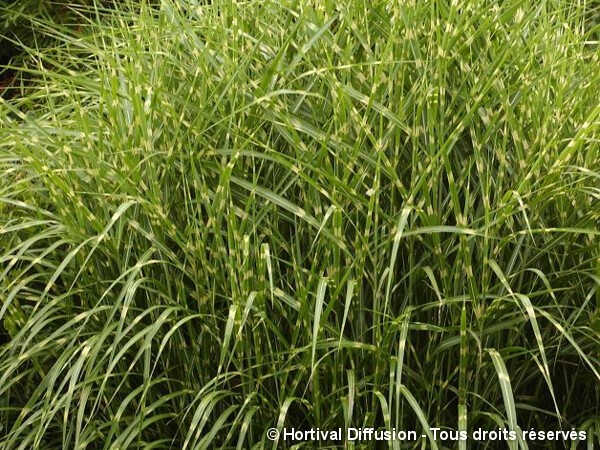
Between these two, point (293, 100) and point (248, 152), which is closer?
point (248, 152)

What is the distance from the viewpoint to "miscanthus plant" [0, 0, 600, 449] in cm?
258

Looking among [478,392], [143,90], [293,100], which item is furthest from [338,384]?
[143,90]

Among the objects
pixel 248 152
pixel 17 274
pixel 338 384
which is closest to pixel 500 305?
pixel 338 384

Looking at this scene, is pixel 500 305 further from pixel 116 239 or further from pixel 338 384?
pixel 116 239

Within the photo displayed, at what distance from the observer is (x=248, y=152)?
8.94 ft

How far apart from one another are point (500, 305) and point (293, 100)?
0.85 m

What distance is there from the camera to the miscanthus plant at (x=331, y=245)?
102 inches

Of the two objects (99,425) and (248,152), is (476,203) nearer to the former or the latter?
(248,152)

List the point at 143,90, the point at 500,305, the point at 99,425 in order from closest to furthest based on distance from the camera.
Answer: the point at 500,305 < the point at 99,425 < the point at 143,90

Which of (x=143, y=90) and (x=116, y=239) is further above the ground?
(x=143, y=90)

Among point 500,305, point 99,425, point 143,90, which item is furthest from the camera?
point 143,90

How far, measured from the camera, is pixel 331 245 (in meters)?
2.63

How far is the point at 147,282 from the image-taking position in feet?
9.29

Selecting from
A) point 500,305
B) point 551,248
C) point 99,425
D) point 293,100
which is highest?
point 293,100
